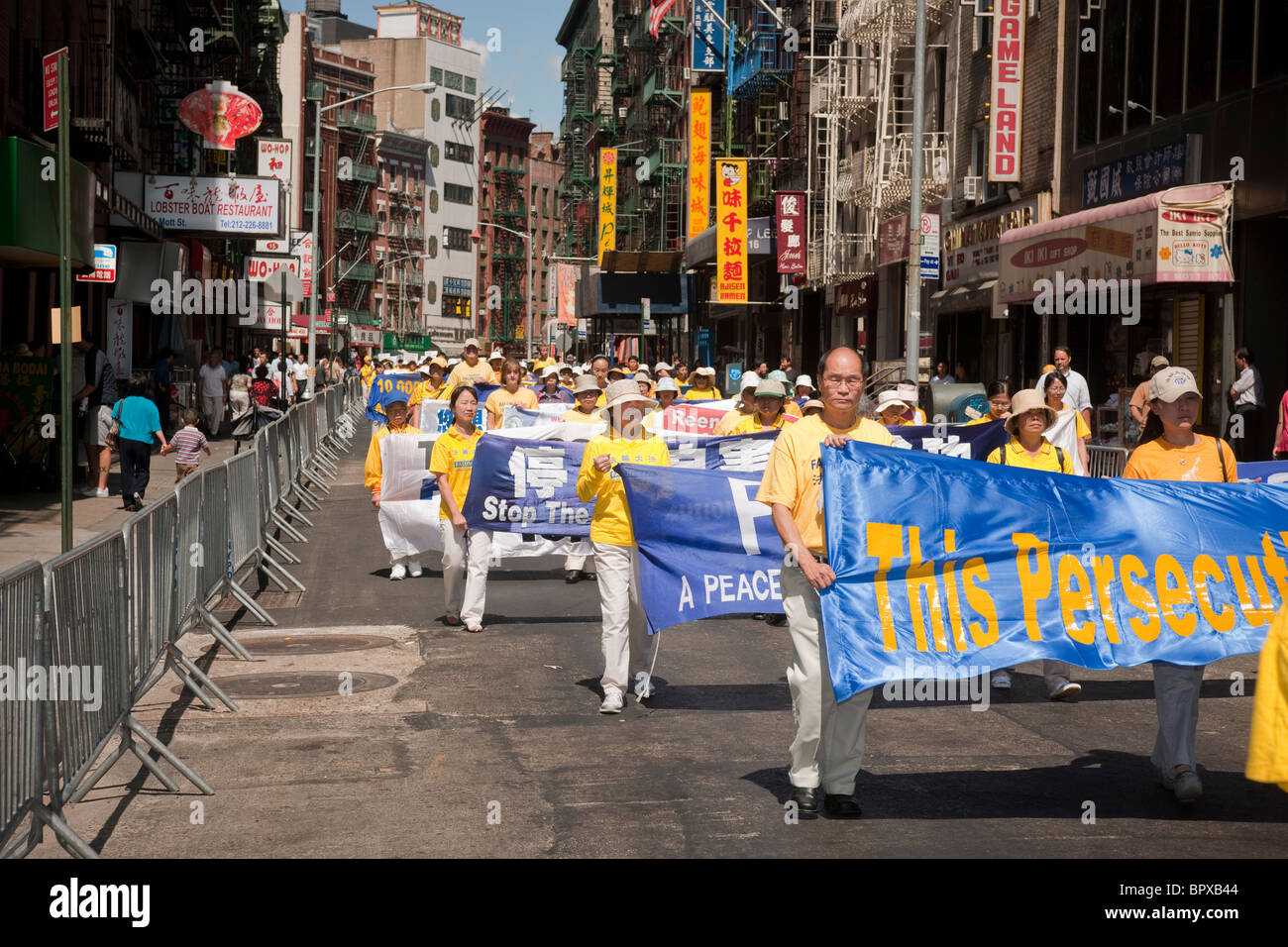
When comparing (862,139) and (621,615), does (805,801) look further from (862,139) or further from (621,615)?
(862,139)

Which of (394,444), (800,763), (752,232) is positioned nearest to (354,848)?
(800,763)

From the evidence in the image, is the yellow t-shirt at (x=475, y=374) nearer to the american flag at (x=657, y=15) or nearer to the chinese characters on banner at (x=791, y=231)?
A: the chinese characters on banner at (x=791, y=231)

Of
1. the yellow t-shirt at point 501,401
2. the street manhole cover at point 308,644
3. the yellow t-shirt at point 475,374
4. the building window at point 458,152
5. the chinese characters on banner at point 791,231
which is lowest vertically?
the street manhole cover at point 308,644

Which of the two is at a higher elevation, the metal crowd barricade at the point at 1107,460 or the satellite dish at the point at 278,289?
the satellite dish at the point at 278,289

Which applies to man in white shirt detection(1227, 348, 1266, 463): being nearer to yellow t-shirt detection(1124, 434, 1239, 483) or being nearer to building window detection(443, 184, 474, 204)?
yellow t-shirt detection(1124, 434, 1239, 483)

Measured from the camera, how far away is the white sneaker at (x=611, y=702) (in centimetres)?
980

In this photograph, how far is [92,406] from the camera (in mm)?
23000

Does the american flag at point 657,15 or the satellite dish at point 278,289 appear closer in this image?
the satellite dish at point 278,289

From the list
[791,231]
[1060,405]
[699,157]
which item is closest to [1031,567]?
[1060,405]

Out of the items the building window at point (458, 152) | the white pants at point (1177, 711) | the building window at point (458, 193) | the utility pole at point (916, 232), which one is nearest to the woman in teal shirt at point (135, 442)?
the utility pole at point (916, 232)

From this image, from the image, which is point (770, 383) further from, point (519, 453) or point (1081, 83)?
point (1081, 83)

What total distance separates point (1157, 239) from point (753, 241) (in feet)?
112

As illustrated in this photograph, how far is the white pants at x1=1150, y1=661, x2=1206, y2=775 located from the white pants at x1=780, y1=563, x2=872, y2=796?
1.57m
